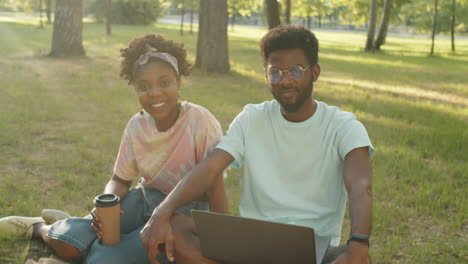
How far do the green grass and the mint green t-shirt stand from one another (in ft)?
4.49

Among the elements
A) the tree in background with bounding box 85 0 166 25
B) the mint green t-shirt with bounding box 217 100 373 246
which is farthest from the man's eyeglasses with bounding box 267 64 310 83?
the tree in background with bounding box 85 0 166 25

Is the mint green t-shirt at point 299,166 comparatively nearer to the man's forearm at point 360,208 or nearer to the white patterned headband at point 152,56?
the man's forearm at point 360,208

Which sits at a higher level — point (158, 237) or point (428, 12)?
point (428, 12)

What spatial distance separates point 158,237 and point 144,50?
1.22 metres

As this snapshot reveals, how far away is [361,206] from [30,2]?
157 ft

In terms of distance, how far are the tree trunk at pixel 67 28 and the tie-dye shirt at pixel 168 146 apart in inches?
513

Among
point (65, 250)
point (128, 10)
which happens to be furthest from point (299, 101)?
point (128, 10)

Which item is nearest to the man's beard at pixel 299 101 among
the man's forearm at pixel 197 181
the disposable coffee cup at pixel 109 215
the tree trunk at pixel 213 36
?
the man's forearm at pixel 197 181

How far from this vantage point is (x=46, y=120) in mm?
7891

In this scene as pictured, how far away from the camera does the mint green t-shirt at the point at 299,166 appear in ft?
9.08

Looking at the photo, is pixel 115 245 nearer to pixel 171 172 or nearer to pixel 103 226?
pixel 103 226

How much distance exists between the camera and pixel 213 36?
12.9 meters

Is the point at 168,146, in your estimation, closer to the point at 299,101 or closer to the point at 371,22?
the point at 299,101

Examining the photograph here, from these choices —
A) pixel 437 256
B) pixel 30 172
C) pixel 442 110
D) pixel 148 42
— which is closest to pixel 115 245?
pixel 148 42
